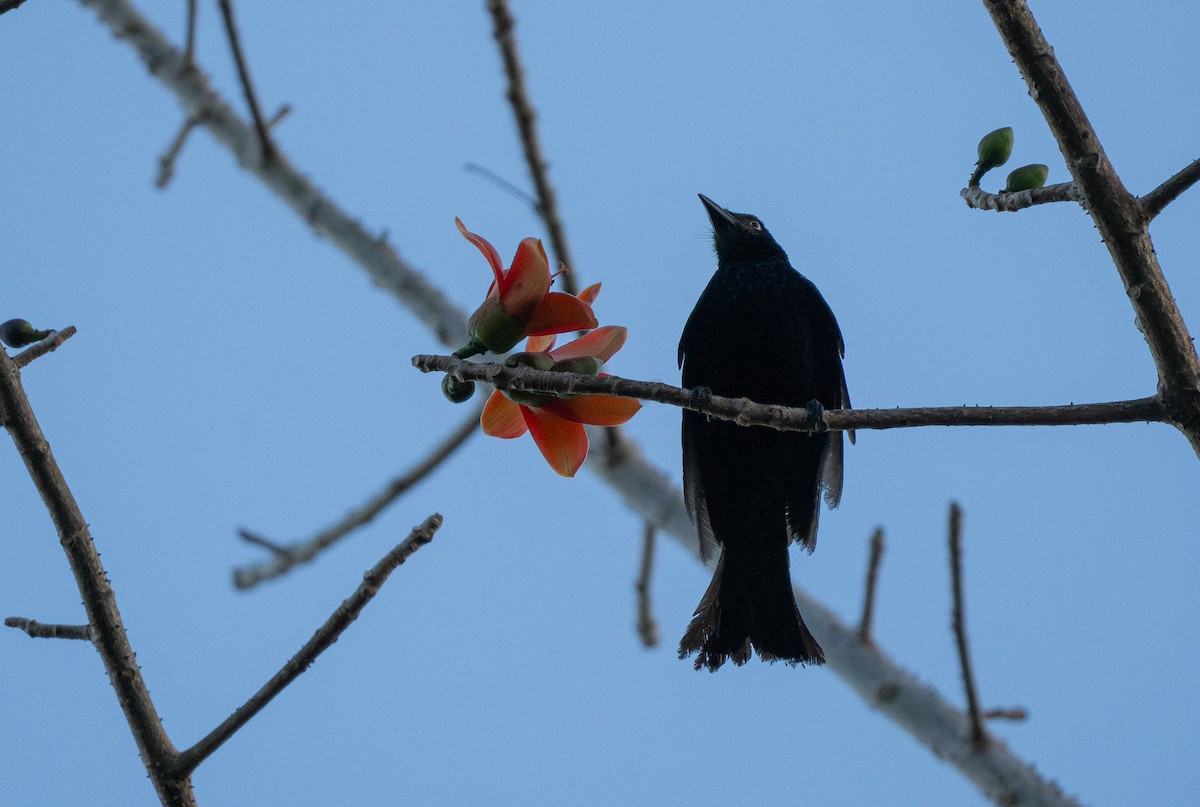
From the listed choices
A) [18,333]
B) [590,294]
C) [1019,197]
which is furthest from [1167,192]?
[18,333]

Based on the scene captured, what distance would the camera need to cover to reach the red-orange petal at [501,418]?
7.80ft

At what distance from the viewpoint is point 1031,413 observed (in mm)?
1993

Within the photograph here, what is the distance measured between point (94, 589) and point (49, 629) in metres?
0.24

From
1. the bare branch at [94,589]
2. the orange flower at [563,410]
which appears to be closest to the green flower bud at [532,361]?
the orange flower at [563,410]

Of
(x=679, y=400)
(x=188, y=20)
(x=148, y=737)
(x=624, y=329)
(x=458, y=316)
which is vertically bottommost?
(x=148, y=737)

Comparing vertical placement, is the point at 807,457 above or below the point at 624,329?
above

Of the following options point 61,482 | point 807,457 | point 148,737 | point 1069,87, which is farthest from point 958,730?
point 61,482

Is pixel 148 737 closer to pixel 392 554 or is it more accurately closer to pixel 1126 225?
pixel 392 554

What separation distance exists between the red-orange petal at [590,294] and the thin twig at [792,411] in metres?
0.23

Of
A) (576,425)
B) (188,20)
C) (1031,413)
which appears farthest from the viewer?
(188,20)

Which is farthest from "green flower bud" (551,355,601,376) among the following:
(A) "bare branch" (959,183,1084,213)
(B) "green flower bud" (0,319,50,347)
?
(B) "green flower bud" (0,319,50,347)

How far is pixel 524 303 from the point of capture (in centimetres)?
235

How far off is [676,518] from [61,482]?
251 centimetres

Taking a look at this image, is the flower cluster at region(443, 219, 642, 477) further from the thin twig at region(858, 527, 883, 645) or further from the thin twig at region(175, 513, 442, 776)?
the thin twig at region(858, 527, 883, 645)
